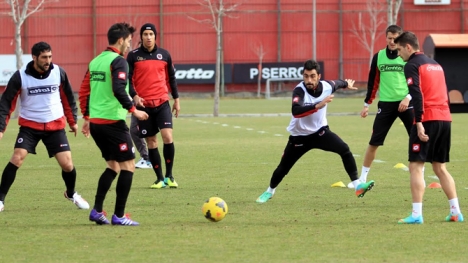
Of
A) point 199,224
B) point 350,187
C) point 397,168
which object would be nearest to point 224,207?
point 199,224

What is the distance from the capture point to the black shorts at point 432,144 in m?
9.05

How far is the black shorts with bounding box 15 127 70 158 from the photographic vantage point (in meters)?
10.4

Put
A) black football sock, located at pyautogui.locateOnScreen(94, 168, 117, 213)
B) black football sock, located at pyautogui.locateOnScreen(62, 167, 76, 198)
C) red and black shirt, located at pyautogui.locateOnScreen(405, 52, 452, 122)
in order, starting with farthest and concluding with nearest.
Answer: black football sock, located at pyautogui.locateOnScreen(62, 167, 76, 198) < black football sock, located at pyautogui.locateOnScreen(94, 168, 117, 213) < red and black shirt, located at pyautogui.locateOnScreen(405, 52, 452, 122)

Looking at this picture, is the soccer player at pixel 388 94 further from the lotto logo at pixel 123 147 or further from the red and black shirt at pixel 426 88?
the lotto logo at pixel 123 147

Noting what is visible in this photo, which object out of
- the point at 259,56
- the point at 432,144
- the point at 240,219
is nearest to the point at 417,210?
the point at 432,144

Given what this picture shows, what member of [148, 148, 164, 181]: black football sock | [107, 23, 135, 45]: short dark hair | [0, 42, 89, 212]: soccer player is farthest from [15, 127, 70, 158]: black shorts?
[148, 148, 164, 181]: black football sock

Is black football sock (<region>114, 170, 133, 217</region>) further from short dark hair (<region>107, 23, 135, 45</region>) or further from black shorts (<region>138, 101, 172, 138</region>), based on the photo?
black shorts (<region>138, 101, 172, 138</region>)

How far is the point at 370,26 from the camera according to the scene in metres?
62.3

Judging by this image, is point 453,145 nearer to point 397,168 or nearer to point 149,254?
point 397,168

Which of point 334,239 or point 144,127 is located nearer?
point 334,239

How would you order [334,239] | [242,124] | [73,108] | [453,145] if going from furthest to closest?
1. [242,124]
2. [453,145]
3. [73,108]
4. [334,239]

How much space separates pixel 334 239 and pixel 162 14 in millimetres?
54104

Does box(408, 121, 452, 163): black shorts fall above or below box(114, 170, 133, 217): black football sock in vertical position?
above

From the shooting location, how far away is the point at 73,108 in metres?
10.6
